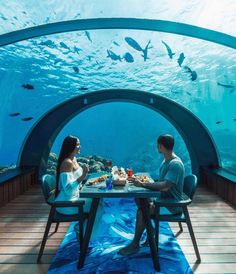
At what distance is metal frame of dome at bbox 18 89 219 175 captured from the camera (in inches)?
282

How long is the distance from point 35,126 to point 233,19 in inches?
207

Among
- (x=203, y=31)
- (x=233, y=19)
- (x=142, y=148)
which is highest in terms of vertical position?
(x=233, y=19)

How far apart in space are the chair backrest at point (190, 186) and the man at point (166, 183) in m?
0.22

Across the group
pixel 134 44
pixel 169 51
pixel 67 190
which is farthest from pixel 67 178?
pixel 169 51

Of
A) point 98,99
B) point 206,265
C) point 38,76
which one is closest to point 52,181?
point 206,265

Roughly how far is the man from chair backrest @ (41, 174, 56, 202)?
112cm

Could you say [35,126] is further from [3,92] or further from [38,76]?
[3,92]

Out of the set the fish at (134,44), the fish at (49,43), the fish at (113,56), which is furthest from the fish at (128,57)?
the fish at (49,43)

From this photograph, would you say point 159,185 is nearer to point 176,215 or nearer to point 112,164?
point 176,215

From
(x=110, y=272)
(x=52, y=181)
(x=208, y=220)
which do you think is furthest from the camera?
(x=208, y=220)

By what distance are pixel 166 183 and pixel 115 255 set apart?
39.5 inches

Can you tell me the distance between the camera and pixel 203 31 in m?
4.15

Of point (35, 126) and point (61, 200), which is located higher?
point (35, 126)

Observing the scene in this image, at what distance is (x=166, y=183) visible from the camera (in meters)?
3.00
